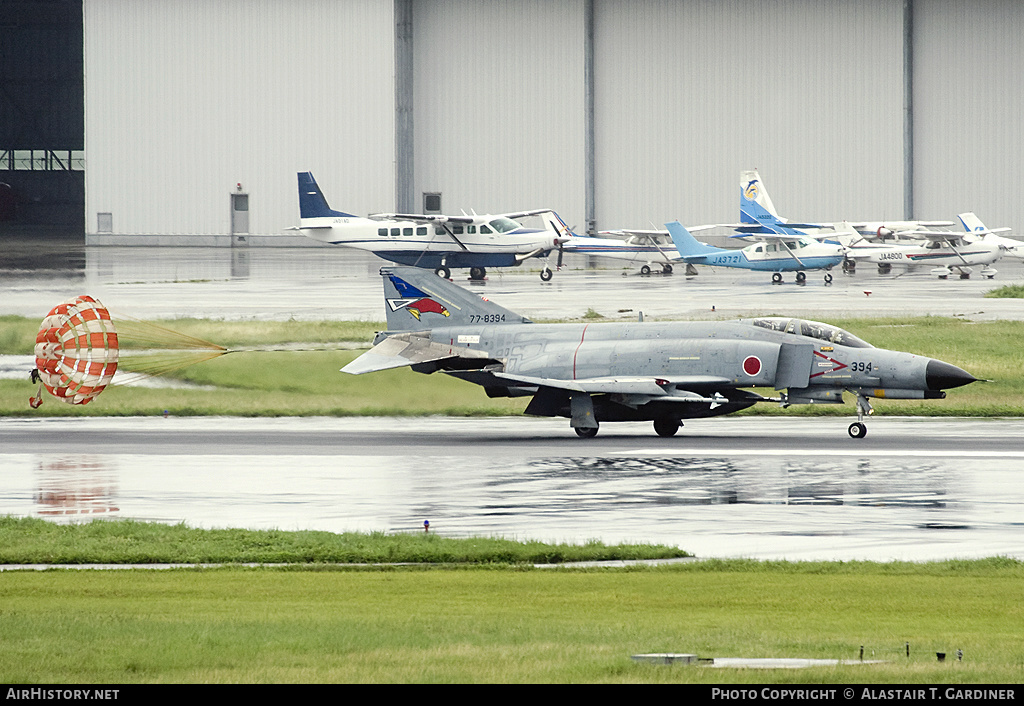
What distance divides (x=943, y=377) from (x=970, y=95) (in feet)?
198

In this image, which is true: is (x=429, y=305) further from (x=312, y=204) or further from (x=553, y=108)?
(x=553, y=108)

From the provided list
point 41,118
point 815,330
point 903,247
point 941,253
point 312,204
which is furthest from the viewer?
point 41,118

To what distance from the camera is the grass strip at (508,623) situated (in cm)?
1052

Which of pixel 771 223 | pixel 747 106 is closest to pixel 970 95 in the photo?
pixel 747 106

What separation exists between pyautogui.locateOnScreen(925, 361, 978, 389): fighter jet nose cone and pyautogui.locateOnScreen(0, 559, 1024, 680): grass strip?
12848 mm

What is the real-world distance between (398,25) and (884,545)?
70.2 m

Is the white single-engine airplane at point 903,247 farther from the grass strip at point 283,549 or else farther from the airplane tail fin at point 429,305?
the grass strip at point 283,549

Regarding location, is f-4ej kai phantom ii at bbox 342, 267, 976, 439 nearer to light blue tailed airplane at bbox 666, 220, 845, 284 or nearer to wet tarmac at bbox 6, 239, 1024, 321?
wet tarmac at bbox 6, 239, 1024, 321

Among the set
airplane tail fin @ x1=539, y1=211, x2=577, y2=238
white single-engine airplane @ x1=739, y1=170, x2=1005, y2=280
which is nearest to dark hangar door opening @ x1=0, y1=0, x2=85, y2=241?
airplane tail fin @ x1=539, y1=211, x2=577, y2=238

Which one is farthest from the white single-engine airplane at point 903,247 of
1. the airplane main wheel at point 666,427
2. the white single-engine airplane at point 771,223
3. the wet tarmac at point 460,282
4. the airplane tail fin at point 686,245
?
the airplane main wheel at point 666,427

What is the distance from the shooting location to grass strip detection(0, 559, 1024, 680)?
34.5ft

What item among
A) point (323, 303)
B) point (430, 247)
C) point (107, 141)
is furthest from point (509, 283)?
point (107, 141)

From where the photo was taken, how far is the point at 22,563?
17953 mm

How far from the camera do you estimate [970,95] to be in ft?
274
